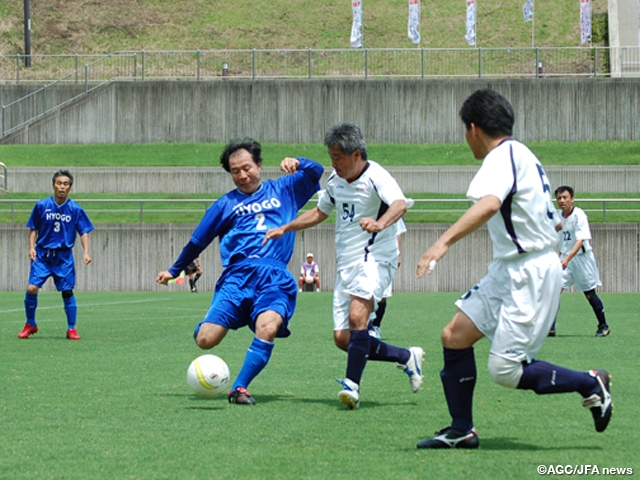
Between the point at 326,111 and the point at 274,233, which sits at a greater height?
the point at 326,111

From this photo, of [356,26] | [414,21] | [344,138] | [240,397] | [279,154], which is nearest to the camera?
[240,397]

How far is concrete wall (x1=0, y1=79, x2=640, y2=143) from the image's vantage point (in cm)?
3169

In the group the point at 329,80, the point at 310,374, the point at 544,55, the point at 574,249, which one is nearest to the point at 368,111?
the point at 329,80

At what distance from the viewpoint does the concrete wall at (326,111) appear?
1248 inches

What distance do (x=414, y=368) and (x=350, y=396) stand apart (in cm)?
91

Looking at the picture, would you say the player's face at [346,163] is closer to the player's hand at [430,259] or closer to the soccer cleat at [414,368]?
the soccer cleat at [414,368]

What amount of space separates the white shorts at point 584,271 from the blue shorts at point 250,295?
24.6 ft

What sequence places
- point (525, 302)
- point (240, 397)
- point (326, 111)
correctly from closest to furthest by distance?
point (525, 302), point (240, 397), point (326, 111)

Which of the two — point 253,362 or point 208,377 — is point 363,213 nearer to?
point 253,362

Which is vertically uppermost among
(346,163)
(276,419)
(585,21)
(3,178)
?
(585,21)

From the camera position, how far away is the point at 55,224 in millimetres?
12406

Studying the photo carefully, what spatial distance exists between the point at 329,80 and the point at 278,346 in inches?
879

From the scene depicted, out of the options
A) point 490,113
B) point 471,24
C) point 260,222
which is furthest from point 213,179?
point 490,113

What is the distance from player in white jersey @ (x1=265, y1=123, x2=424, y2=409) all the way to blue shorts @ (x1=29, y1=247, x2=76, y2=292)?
610 cm
